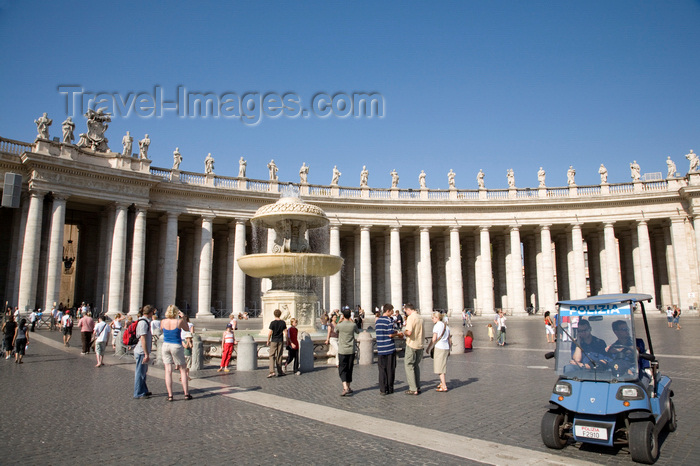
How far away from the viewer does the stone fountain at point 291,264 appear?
1906 cm

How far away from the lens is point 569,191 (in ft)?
168

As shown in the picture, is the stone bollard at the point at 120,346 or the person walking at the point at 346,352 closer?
the person walking at the point at 346,352

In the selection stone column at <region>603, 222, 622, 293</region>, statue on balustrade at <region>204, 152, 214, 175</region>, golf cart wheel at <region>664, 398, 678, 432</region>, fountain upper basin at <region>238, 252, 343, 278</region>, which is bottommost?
golf cart wheel at <region>664, 398, 678, 432</region>

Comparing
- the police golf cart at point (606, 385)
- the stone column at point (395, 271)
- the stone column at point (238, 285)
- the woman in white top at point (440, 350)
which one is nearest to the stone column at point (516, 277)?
the stone column at point (395, 271)

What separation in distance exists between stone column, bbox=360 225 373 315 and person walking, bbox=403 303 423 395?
36414mm

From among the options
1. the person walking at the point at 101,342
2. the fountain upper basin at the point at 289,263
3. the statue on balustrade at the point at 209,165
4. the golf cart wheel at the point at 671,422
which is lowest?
the golf cart wheel at the point at 671,422

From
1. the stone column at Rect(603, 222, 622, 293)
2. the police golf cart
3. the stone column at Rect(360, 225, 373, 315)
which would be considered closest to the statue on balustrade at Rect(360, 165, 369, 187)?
the stone column at Rect(360, 225, 373, 315)

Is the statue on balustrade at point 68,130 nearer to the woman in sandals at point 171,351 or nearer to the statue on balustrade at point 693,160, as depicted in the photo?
the woman in sandals at point 171,351

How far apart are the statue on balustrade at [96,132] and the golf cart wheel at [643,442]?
137ft

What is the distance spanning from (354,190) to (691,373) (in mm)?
38167

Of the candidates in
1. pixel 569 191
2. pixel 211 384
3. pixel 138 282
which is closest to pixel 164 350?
pixel 211 384

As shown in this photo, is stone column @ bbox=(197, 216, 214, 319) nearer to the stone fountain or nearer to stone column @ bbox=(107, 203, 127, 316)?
stone column @ bbox=(107, 203, 127, 316)

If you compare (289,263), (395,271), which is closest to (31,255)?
Answer: (289,263)

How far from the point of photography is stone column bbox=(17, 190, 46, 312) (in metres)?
34.0
